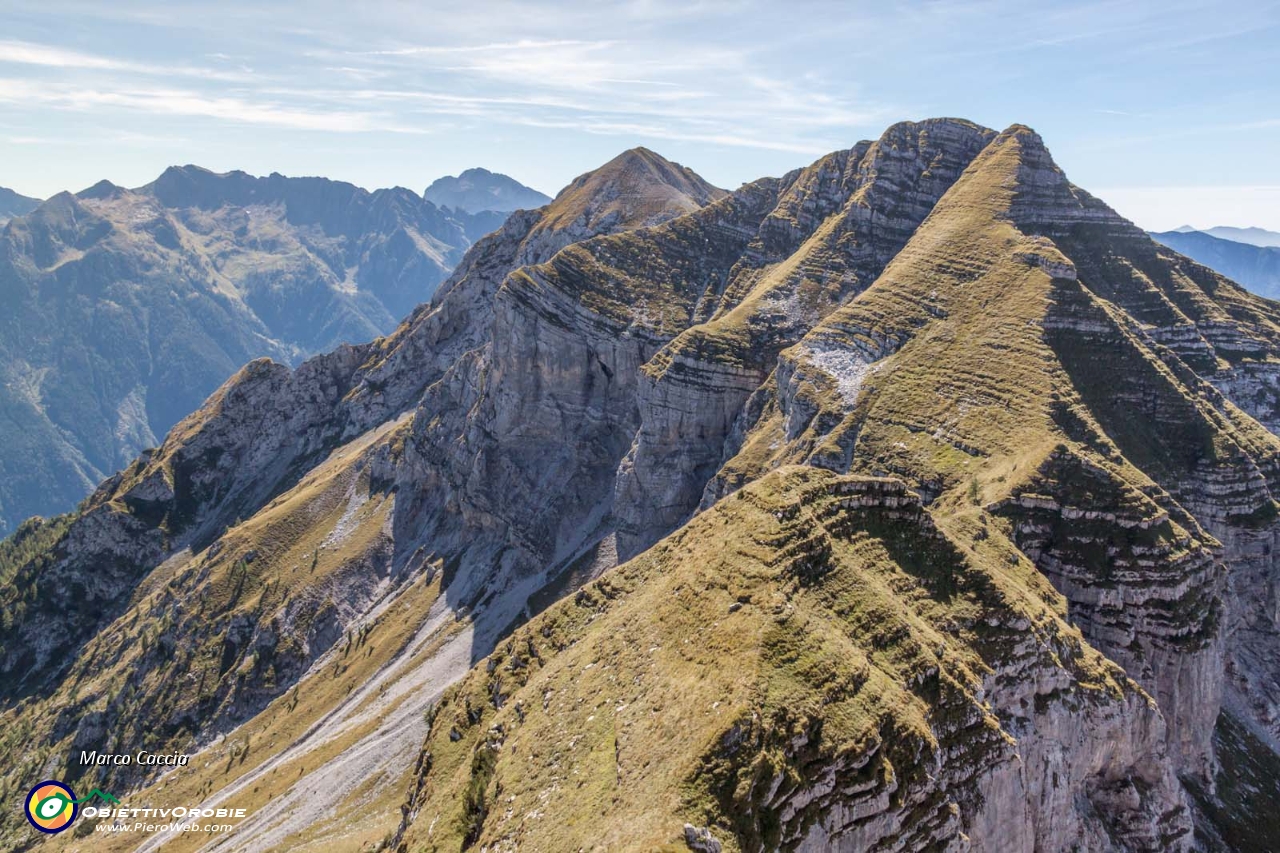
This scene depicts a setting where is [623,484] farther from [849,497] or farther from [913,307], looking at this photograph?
[849,497]

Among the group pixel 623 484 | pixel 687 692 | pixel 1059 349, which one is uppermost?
pixel 1059 349

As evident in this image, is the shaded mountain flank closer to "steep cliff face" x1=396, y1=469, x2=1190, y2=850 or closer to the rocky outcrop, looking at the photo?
"steep cliff face" x1=396, y1=469, x2=1190, y2=850

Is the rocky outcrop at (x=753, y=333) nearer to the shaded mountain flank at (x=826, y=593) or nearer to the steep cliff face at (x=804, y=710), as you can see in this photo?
the shaded mountain flank at (x=826, y=593)

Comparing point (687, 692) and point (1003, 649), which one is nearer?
point (687, 692)

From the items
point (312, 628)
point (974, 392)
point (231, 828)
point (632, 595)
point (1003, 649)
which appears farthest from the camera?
point (312, 628)

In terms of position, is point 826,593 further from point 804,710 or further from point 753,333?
point 753,333

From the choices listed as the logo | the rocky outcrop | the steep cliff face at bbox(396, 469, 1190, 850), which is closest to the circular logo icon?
the logo

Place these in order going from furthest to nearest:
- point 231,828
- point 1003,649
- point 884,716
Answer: point 231,828 < point 1003,649 < point 884,716

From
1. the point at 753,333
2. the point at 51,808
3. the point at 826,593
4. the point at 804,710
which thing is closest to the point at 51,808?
the point at 51,808

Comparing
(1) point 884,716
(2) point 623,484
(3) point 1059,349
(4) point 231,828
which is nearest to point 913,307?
(3) point 1059,349

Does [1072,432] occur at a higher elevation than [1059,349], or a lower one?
lower
